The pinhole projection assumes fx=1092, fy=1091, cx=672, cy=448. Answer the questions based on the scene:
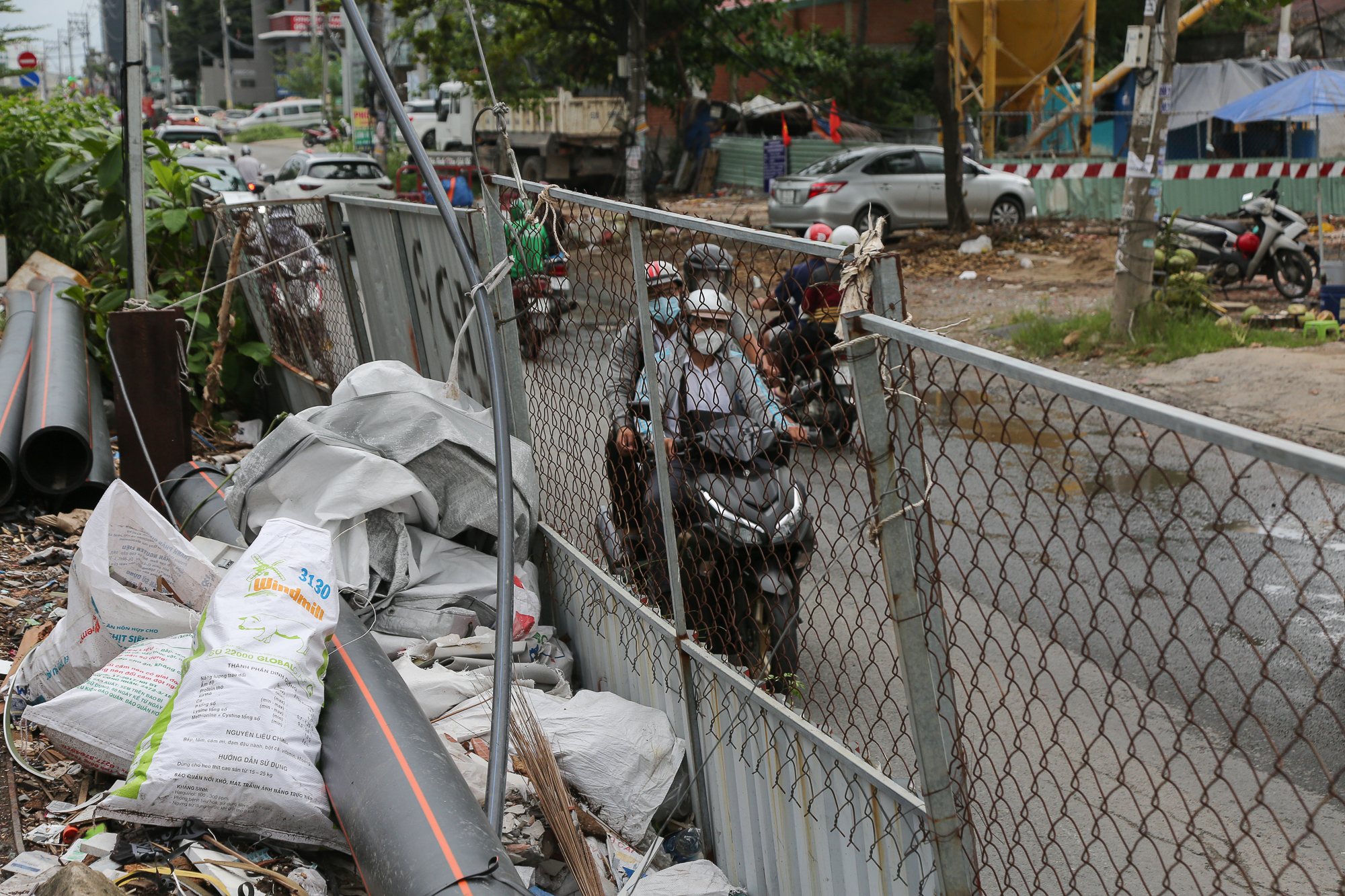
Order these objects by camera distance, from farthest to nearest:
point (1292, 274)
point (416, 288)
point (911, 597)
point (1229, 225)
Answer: point (1229, 225), point (1292, 274), point (416, 288), point (911, 597)

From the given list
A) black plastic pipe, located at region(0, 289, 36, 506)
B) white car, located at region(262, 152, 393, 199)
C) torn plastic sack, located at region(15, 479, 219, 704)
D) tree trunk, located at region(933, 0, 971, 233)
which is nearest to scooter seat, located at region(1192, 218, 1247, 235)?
tree trunk, located at region(933, 0, 971, 233)

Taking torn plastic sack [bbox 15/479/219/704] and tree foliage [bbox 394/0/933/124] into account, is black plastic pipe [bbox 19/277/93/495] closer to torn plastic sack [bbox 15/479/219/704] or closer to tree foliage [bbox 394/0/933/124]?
torn plastic sack [bbox 15/479/219/704]

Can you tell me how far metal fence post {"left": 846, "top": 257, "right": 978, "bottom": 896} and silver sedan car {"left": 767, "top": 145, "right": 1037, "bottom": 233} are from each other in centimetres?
1568

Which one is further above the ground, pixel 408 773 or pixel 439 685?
pixel 408 773

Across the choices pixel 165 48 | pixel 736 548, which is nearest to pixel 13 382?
pixel 736 548

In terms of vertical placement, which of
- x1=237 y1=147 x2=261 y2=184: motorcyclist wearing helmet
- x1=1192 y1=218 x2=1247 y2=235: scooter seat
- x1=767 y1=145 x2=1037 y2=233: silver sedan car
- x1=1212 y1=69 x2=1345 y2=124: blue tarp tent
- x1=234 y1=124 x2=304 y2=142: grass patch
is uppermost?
x1=234 y1=124 x2=304 y2=142: grass patch

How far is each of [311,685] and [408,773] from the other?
1.40 ft

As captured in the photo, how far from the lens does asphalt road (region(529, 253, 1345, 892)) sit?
279 centimetres

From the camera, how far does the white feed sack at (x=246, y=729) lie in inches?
105

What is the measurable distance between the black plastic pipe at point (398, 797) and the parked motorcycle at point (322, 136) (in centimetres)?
3959

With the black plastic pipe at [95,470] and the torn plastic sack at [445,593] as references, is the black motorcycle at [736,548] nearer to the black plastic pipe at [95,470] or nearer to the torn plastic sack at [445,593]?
the torn plastic sack at [445,593]

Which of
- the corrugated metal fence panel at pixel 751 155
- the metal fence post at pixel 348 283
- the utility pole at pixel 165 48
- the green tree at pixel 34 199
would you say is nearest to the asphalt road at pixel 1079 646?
the metal fence post at pixel 348 283

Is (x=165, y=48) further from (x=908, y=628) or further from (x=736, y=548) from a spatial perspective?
(x=908, y=628)

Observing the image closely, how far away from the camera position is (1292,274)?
1242cm
